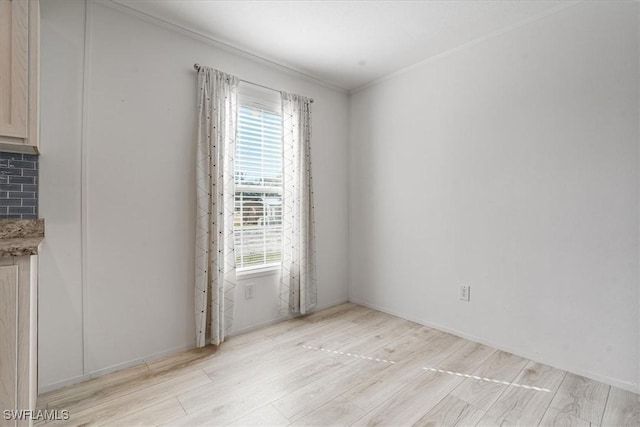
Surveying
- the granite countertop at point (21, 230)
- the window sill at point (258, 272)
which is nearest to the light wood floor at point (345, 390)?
the window sill at point (258, 272)

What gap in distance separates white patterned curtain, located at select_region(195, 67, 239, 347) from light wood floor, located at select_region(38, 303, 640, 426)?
1.00 feet

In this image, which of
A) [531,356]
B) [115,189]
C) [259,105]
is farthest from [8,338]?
[531,356]

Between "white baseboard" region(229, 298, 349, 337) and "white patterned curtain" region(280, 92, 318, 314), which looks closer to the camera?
"white baseboard" region(229, 298, 349, 337)

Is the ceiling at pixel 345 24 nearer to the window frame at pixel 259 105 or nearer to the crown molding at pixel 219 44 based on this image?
the crown molding at pixel 219 44

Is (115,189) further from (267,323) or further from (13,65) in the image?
(267,323)

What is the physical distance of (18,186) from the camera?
1.66 meters

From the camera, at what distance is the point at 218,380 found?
1872mm

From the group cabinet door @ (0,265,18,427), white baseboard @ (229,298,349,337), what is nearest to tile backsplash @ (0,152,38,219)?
cabinet door @ (0,265,18,427)

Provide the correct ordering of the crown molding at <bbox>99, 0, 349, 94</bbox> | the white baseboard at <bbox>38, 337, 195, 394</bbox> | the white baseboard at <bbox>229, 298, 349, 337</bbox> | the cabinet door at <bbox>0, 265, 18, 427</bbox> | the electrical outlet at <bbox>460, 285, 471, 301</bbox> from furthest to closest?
1. the white baseboard at <bbox>229, 298, 349, 337</bbox>
2. the electrical outlet at <bbox>460, 285, 471, 301</bbox>
3. the crown molding at <bbox>99, 0, 349, 94</bbox>
4. the white baseboard at <bbox>38, 337, 195, 394</bbox>
5. the cabinet door at <bbox>0, 265, 18, 427</bbox>

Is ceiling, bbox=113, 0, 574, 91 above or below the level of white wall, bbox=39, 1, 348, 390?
above

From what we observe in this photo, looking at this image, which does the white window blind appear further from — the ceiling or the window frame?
the ceiling

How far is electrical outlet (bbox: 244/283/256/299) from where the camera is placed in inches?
104

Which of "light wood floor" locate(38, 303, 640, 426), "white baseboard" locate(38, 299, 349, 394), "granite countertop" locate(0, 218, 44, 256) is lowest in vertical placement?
"light wood floor" locate(38, 303, 640, 426)

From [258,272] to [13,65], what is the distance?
2.00 m
